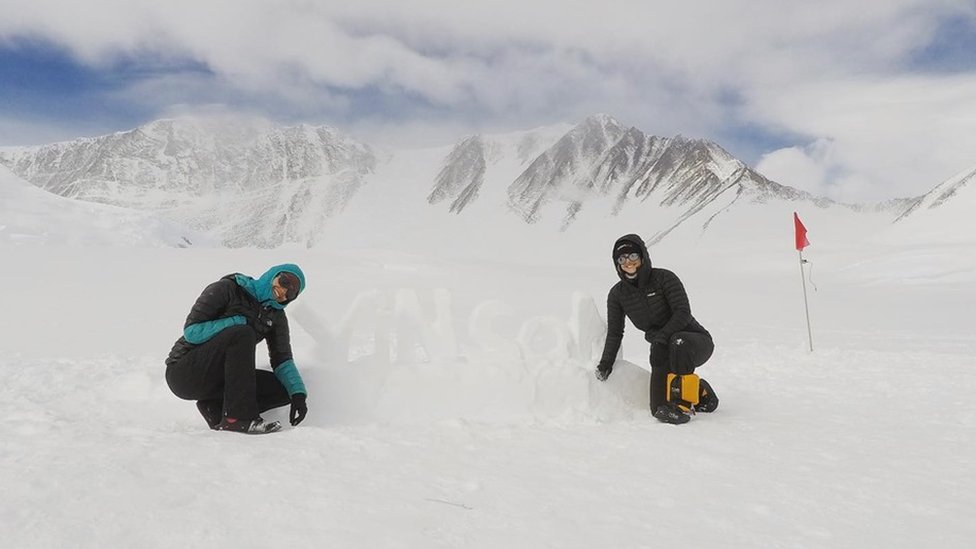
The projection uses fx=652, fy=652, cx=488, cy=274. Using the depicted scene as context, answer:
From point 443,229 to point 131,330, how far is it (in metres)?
141

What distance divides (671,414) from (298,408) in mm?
2736

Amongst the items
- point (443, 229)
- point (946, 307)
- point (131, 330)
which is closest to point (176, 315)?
point (131, 330)

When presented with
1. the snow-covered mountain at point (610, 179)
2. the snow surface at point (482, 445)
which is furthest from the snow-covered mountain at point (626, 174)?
the snow surface at point (482, 445)

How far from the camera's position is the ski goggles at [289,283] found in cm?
436

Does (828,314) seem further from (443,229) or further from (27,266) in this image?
(443,229)

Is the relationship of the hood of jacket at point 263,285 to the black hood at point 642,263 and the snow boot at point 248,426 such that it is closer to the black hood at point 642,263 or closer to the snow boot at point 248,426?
the snow boot at point 248,426

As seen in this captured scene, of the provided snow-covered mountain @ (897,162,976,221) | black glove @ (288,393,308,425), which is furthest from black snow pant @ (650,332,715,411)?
snow-covered mountain @ (897,162,976,221)

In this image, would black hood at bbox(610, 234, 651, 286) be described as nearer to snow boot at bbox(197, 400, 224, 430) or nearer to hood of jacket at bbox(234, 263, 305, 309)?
hood of jacket at bbox(234, 263, 305, 309)

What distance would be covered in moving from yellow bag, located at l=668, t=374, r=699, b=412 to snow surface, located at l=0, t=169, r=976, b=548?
1.01ft

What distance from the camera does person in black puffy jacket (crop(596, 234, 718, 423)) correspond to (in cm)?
507

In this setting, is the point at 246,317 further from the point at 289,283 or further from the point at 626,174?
the point at 626,174

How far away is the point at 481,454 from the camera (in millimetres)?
3729

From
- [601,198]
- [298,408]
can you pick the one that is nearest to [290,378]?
[298,408]

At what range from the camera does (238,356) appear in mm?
4164
